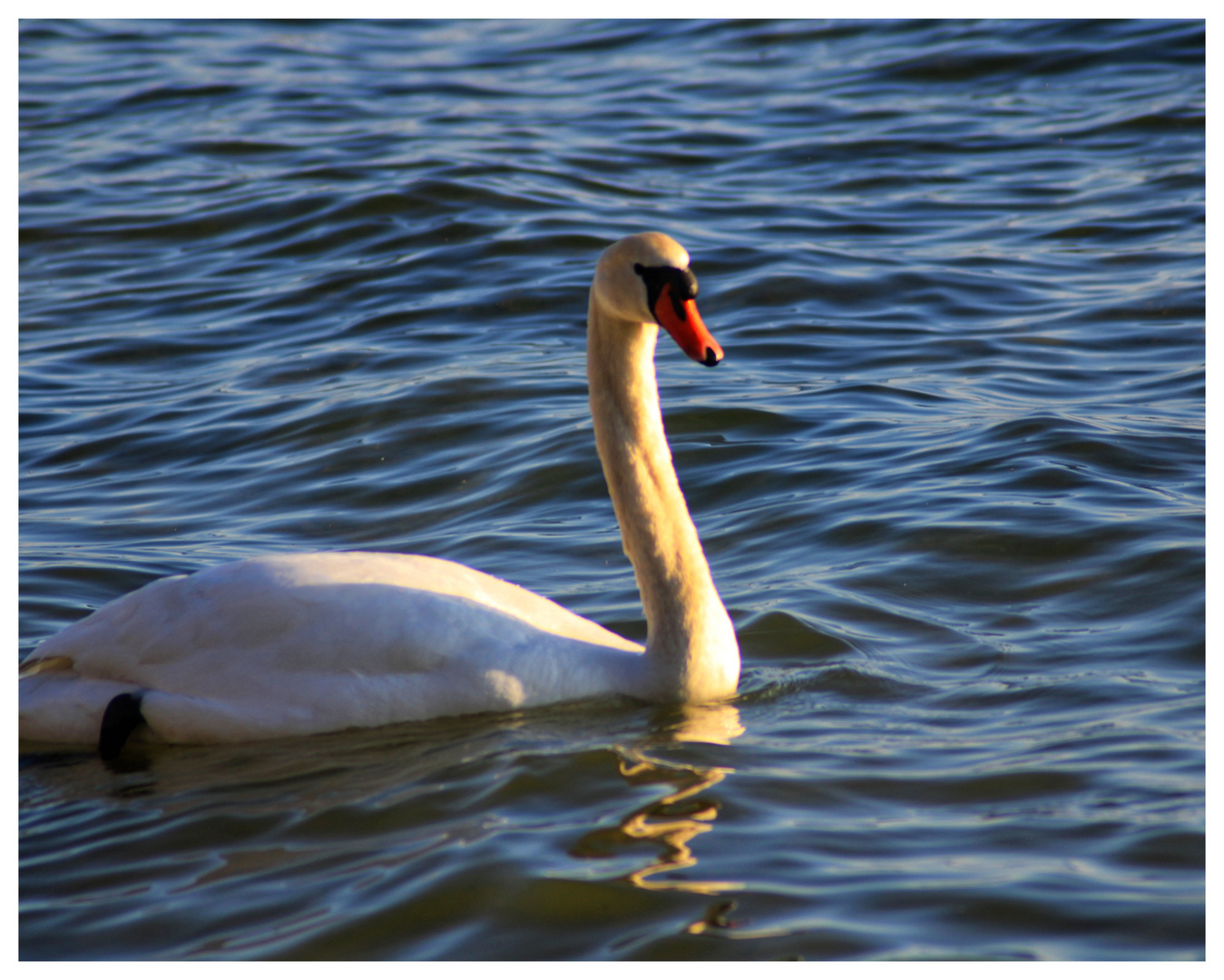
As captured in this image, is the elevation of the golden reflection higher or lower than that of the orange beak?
lower

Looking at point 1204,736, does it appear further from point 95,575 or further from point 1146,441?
point 95,575

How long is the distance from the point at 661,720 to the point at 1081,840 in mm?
1478

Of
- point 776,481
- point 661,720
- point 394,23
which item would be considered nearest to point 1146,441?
point 776,481

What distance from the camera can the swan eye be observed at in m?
4.62

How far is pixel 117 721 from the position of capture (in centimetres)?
482

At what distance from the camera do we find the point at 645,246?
4691mm

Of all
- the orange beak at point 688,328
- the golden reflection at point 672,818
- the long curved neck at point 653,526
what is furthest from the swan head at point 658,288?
the golden reflection at point 672,818

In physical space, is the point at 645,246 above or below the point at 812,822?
above

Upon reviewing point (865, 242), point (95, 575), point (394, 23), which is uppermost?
point (394, 23)

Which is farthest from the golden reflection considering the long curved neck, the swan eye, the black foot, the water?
the black foot

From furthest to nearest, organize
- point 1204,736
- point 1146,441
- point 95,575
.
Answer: point 1146,441, point 95,575, point 1204,736

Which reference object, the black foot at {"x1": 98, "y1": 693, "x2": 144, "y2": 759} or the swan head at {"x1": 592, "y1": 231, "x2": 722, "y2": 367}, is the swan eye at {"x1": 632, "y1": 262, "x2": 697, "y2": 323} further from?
the black foot at {"x1": 98, "y1": 693, "x2": 144, "y2": 759}

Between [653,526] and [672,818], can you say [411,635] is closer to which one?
[653,526]

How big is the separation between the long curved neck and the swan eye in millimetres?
306
